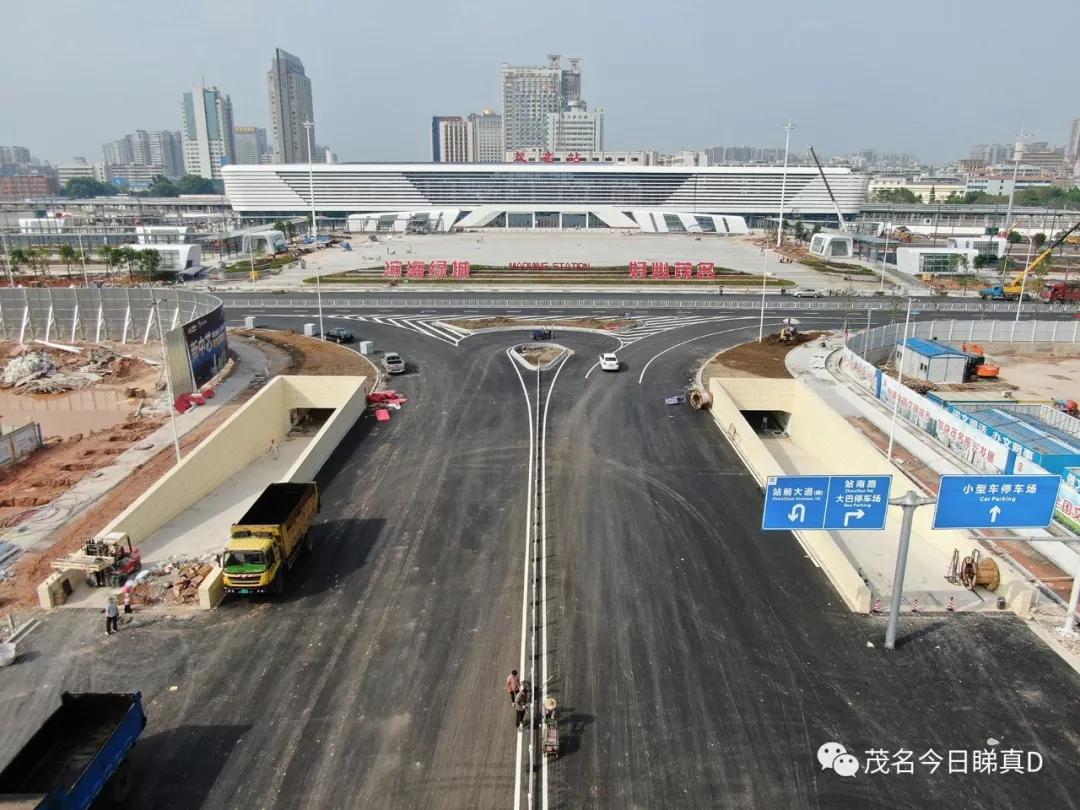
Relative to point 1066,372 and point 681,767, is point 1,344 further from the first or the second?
point 1066,372

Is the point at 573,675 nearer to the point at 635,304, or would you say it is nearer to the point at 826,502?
the point at 826,502

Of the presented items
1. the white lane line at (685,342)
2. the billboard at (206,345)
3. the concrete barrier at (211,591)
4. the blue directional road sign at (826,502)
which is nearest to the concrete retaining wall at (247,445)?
the concrete barrier at (211,591)

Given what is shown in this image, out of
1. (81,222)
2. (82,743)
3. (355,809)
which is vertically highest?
(81,222)

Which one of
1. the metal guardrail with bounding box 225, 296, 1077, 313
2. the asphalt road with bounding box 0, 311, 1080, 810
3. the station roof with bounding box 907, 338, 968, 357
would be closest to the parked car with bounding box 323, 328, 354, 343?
the metal guardrail with bounding box 225, 296, 1077, 313

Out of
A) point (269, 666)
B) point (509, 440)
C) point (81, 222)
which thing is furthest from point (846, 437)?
point (81, 222)

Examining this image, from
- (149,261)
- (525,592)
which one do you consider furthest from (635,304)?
(149,261)

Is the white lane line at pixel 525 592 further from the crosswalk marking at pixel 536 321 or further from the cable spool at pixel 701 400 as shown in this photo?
the crosswalk marking at pixel 536 321

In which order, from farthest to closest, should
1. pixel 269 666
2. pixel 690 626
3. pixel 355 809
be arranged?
pixel 690 626
pixel 269 666
pixel 355 809
